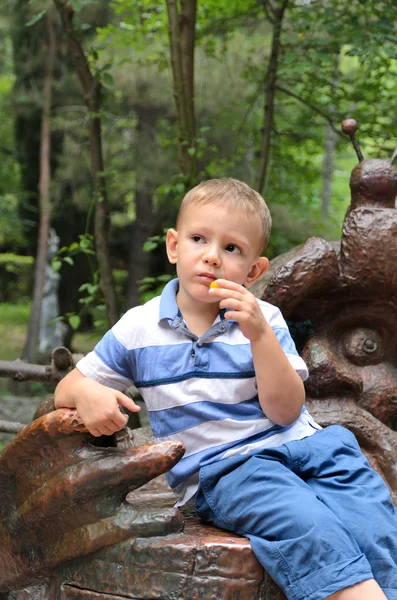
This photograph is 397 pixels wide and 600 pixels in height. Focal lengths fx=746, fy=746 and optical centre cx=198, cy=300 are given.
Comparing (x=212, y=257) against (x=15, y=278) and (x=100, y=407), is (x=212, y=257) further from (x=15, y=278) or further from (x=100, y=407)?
(x=15, y=278)

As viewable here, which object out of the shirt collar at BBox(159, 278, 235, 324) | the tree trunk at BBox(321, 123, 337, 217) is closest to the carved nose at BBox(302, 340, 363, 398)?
the shirt collar at BBox(159, 278, 235, 324)

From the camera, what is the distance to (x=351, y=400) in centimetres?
255

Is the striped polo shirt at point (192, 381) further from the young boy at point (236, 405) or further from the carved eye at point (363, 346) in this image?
the carved eye at point (363, 346)

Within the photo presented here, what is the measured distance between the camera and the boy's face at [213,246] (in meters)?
1.85

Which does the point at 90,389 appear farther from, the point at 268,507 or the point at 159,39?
the point at 159,39

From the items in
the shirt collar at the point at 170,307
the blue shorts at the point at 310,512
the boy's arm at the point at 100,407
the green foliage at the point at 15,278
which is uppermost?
the shirt collar at the point at 170,307

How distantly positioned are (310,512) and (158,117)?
7406 mm

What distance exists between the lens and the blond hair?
186cm

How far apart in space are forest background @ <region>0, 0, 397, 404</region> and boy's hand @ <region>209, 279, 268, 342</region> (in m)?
2.46

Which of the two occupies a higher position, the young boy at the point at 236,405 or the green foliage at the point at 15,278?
the young boy at the point at 236,405

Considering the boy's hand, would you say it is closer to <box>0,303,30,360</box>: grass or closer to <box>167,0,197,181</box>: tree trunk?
<box>167,0,197,181</box>: tree trunk

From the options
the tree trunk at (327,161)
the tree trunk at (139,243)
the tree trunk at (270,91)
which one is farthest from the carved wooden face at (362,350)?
the tree trunk at (139,243)

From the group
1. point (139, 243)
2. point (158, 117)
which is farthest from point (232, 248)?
point (139, 243)

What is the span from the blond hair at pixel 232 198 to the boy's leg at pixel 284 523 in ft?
1.90
